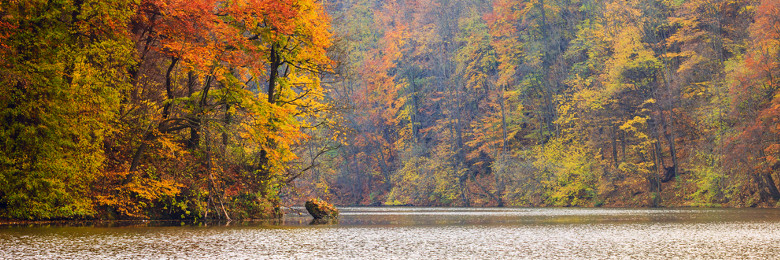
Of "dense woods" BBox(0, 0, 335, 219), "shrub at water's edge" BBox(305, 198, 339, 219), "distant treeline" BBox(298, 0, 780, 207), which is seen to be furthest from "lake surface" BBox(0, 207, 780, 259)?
"distant treeline" BBox(298, 0, 780, 207)

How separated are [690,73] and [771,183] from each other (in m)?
8.71

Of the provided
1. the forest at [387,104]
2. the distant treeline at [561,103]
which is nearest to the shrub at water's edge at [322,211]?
the forest at [387,104]

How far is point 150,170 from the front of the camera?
21641 mm

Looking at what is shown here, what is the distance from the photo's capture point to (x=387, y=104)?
70.2m

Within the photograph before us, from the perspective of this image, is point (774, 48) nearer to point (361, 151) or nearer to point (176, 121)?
point (176, 121)

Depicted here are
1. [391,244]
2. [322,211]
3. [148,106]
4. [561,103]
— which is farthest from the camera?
[561,103]

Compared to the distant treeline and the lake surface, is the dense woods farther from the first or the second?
the distant treeline

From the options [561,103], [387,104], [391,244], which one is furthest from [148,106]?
[387,104]

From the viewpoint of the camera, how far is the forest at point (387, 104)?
18891mm

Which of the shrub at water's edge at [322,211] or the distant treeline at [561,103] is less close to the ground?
→ the distant treeline at [561,103]

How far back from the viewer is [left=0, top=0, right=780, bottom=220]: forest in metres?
18.9

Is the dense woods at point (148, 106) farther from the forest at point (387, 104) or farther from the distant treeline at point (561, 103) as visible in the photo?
the distant treeline at point (561, 103)

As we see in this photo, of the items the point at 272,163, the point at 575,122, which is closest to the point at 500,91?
the point at 575,122

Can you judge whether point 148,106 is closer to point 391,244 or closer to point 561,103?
point 391,244
